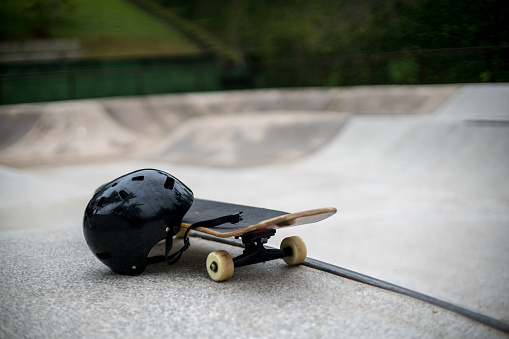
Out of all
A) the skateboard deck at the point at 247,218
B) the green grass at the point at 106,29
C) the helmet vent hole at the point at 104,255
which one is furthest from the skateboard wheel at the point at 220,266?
the green grass at the point at 106,29

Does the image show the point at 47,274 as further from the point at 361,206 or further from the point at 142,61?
the point at 142,61

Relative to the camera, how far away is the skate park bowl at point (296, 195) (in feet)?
10.2

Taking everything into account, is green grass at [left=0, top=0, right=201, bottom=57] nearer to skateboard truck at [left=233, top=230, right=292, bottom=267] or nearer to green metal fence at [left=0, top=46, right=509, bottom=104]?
green metal fence at [left=0, top=46, right=509, bottom=104]

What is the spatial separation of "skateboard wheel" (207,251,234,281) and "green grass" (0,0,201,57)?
39.1 ft

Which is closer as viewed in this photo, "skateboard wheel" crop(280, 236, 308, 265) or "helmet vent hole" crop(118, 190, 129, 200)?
"helmet vent hole" crop(118, 190, 129, 200)

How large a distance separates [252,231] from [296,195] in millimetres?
3812

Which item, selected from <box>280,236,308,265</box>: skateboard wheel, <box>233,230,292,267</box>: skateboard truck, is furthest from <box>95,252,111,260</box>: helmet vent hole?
<box>280,236,308,265</box>: skateboard wheel

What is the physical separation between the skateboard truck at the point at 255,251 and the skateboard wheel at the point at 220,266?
0.09 metres

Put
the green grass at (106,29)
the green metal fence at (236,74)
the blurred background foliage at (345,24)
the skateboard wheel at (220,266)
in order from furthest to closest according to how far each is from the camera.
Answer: the green grass at (106,29) < the green metal fence at (236,74) < the blurred background foliage at (345,24) < the skateboard wheel at (220,266)

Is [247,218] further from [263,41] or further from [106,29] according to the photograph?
[263,41]

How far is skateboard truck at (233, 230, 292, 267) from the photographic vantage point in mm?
3553

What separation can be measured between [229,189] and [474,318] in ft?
16.8

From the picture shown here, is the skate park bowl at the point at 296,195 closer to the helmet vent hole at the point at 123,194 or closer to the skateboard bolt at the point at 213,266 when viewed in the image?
the skateboard bolt at the point at 213,266

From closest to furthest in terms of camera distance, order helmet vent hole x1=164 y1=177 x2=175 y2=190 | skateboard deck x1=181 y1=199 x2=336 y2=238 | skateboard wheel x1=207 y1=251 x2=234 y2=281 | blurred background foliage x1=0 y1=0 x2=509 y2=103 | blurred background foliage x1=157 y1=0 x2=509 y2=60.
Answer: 1. skateboard deck x1=181 y1=199 x2=336 y2=238
2. skateboard wheel x1=207 y1=251 x2=234 y2=281
3. helmet vent hole x1=164 y1=177 x2=175 y2=190
4. blurred background foliage x1=157 y1=0 x2=509 y2=60
5. blurred background foliage x1=0 y1=0 x2=509 y2=103
